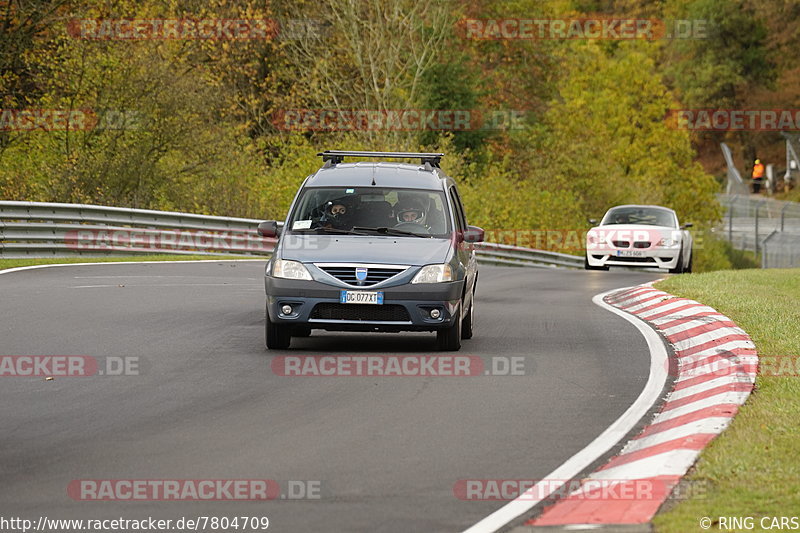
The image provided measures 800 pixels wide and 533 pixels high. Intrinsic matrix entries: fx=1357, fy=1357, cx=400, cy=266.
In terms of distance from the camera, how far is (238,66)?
5056 cm

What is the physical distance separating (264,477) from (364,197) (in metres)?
6.98

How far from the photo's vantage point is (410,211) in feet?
46.4

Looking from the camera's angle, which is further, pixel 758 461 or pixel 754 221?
pixel 754 221

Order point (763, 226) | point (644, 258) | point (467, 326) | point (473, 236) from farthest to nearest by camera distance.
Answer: point (763, 226)
point (644, 258)
point (467, 326)
point (473, 236)

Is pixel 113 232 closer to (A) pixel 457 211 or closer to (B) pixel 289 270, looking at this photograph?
(A) pixel 457 211

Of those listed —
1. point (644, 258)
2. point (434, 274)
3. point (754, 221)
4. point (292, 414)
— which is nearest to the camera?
point (292, 414)

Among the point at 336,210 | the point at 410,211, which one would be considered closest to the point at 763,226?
the point at 410,211

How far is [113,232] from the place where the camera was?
29.2 meters

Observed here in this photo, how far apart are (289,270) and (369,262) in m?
0.79

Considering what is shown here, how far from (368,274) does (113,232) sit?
17263 millimetres

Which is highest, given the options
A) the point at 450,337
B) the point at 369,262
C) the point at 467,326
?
the point at 369,262

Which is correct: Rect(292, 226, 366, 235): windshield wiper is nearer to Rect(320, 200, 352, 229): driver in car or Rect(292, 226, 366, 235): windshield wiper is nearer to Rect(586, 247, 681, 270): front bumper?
Rect(320, 200, 352, 229): driver in car

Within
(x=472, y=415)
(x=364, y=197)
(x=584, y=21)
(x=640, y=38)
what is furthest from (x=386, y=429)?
(x=640, y=38)

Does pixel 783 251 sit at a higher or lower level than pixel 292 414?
lower
